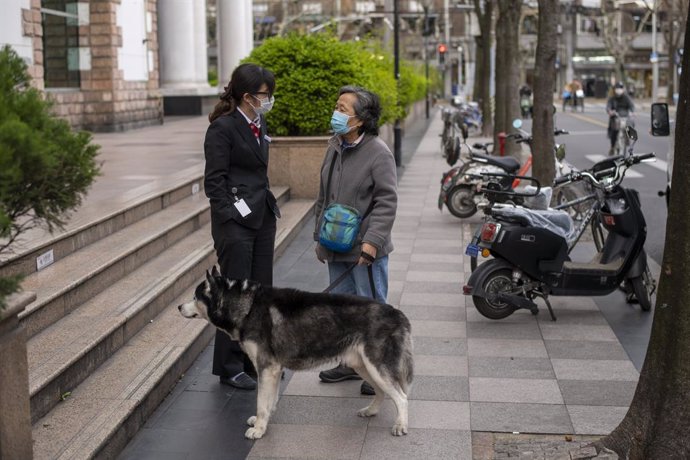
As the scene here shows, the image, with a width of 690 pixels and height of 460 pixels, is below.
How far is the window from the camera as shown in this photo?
984 inches

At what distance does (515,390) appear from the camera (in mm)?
6762

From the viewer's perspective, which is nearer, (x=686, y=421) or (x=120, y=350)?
(x=686, y=421)

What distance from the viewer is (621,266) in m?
8.73

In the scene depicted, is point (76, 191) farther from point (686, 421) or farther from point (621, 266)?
point (621, 266)

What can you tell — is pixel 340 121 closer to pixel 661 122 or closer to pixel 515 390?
pixel 515 390

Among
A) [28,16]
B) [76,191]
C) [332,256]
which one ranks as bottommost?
[332,256]

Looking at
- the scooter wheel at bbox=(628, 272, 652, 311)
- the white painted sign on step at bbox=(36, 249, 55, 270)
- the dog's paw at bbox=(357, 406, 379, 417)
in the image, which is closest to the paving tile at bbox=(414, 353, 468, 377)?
the dog's paw at bbox=(357, 406, 379, 417)

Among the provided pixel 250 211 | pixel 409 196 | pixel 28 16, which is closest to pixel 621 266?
pixel 250 211

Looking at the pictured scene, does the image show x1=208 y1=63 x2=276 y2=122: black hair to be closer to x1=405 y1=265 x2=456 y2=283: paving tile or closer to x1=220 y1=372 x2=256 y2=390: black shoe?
x1=220 y1=372 x2=256 y2=390: black shoe

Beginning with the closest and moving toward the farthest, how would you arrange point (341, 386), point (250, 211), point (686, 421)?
point (686, 421) → point (250, 211) → point (341, 386)

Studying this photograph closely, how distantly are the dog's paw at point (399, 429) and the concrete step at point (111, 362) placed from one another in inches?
57.5

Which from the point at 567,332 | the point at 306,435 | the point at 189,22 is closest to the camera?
the point at 306,435

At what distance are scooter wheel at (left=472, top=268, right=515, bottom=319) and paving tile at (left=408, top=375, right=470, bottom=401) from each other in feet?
5.31

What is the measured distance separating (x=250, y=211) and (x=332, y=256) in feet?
1.94
